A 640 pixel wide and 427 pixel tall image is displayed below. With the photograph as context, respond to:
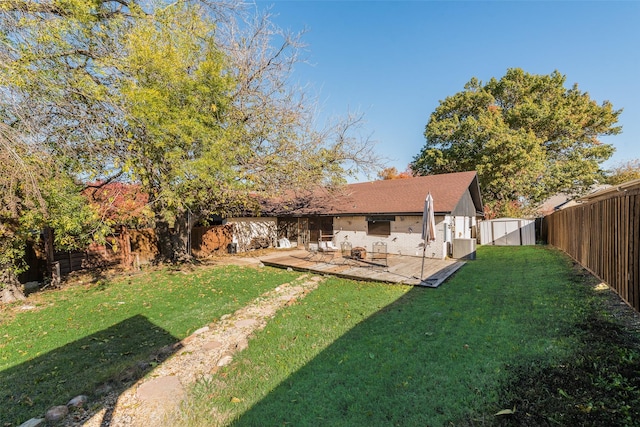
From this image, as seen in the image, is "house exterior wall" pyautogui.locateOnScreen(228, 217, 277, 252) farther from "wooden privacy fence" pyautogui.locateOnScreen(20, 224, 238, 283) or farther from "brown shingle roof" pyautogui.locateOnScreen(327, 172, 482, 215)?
"brown shingle roof" pyautogui.locateOnScreen(327, 172, 482, 215)

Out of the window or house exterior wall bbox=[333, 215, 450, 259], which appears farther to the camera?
the window

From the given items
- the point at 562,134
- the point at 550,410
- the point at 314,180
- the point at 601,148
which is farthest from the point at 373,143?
the point at 601,148

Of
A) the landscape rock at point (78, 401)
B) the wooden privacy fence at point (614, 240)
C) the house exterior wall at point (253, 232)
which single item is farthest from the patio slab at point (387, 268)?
the landscape rock at point (78, 401)

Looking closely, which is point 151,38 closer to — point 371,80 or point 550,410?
point 371,80

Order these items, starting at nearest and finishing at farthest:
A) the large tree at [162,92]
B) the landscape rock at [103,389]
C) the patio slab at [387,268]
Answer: the landscape rock at [103,389]
the large tree at [162,92]
the patio slab at [387,268]

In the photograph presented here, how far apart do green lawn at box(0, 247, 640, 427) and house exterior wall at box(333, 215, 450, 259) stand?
17.2 ft

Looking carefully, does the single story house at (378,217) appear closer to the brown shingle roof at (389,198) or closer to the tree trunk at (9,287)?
the brown shingle roof at (389,198)

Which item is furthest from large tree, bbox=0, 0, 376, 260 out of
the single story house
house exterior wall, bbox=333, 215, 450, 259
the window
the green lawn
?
house exterior wall, bbox=333, 215, 450, 259

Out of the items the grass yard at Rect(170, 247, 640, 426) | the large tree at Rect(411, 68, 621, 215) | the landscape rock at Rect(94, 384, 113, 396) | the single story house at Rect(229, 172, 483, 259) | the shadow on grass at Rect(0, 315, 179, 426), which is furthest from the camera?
the large tree at Rect(411, 68, 621, 215)

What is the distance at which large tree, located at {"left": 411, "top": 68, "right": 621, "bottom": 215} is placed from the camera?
21.3m

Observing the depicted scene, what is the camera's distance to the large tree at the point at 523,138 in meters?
21.3

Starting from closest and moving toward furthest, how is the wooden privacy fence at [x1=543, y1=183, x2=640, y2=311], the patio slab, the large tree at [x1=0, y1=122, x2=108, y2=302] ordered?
1. the wooden privacy fence at [x1=543, y1=183, x2=640, y2=311]
2. the large tree at [x1=0, y1=122, x2=108, y2=302]
3. the patio slab

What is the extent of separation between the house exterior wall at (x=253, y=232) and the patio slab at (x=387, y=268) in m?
4.82

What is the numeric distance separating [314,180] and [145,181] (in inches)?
235
